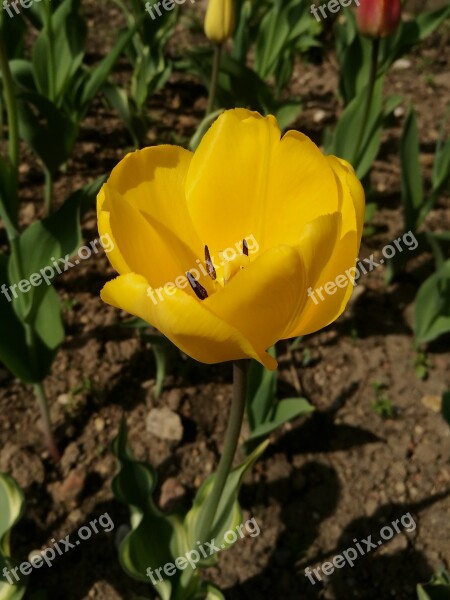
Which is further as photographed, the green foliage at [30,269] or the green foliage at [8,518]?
the green foliage at [30,269]

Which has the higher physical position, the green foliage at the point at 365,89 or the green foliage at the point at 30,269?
the green foliage at the point at 30,269

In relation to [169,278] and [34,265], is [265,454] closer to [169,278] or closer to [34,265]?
[34,265]

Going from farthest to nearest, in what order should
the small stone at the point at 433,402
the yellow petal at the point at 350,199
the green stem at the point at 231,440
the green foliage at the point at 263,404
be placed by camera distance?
1. the small stone at the point at 433,402
2. the green foliage at the point at 263,404
3. the green stem at the point at 231,440
4. the yellow petal at the point at 350,199

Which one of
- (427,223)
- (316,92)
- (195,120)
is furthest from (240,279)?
(316,92)

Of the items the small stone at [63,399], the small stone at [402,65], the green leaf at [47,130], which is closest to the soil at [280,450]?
the small stone at [63,399]

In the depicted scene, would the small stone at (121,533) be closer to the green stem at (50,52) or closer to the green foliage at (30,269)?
the green foliage at (30,269)

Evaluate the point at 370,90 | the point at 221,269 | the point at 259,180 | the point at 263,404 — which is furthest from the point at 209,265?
the point at 370,90

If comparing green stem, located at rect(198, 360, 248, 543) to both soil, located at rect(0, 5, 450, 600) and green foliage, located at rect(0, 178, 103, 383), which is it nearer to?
soil, located at rect(0, 5, 450, 600)
